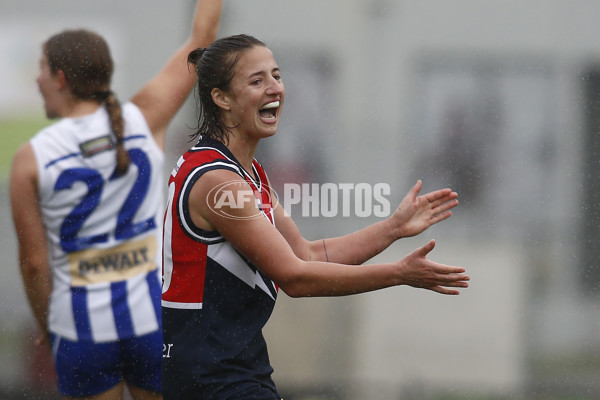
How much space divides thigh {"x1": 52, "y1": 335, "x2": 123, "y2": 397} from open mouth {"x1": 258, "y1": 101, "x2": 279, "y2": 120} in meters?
1.14

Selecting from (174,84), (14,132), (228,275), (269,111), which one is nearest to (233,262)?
(228,275)

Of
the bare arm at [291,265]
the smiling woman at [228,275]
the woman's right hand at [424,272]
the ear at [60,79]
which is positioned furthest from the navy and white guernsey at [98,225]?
the woman's right hand at [424,272]

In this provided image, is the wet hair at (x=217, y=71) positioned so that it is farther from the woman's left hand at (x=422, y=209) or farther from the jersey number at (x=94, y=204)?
the jersey number at (x=94, y=204)

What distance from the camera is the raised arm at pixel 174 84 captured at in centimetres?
255

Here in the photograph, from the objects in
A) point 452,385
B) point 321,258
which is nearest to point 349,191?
point 452,385

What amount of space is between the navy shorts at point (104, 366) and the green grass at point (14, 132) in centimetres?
148

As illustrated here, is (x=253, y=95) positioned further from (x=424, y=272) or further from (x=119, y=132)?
(x=119, y=132)

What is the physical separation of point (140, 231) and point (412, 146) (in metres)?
1.72

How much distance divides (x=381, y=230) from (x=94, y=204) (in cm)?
110

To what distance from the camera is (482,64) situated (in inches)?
159

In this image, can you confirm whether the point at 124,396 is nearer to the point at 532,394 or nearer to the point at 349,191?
the point at 349,191

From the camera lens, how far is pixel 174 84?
2.61m

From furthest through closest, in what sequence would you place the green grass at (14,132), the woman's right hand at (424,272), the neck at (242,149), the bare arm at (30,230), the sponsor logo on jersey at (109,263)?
the green grass at (14,132)
the sponsor logo on jersey at (109,263)
the bare arm at (30,230)
the neck at (242,149)
the woman's right hand at (424,272)

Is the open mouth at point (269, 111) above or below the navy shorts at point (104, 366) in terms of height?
above
